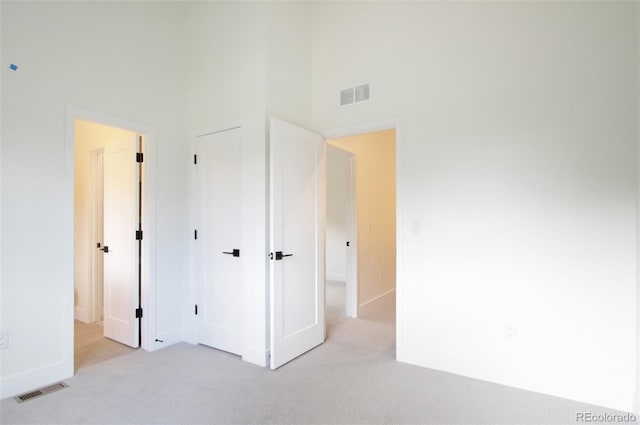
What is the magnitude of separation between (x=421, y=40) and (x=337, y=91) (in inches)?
35.3

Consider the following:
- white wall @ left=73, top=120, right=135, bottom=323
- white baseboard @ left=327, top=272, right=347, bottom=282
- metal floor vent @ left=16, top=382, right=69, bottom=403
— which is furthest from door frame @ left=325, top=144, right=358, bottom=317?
white wall @ left=73, top=120, right=135, bottom=323

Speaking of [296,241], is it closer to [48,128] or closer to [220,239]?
[220,239]

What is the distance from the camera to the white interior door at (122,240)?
10.5 ft

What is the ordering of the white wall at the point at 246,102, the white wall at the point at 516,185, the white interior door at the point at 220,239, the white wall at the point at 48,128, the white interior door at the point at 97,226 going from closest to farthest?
1. the white wall at the point at 516,185
2. the white wall at the point at 48,128
3. the white wall at the point at 246,102
4. the white interior door at the point at 220,239
5. the white interior door at the point at 97,226

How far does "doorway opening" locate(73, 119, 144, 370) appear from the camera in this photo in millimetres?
3201

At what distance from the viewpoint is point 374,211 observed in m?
4.88

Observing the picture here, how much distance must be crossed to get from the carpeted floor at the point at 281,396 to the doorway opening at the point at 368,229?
134 cm

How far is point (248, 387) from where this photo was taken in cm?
242

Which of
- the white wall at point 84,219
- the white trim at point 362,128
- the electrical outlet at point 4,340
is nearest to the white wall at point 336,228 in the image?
the white trim at point 362,128

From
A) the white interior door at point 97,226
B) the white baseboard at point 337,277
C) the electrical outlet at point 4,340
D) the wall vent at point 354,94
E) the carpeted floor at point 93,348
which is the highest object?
the wall vent at point 354,94

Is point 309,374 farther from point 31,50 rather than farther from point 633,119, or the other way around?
point 31,50

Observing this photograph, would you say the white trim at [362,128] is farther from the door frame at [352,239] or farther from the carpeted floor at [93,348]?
the carpeted floor at [93,348]

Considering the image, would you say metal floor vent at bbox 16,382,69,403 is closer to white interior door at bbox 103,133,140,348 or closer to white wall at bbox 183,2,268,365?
white interior door at bbox 103,133,140,348

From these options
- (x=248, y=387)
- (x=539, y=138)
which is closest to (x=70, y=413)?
(x=248, y=387)
